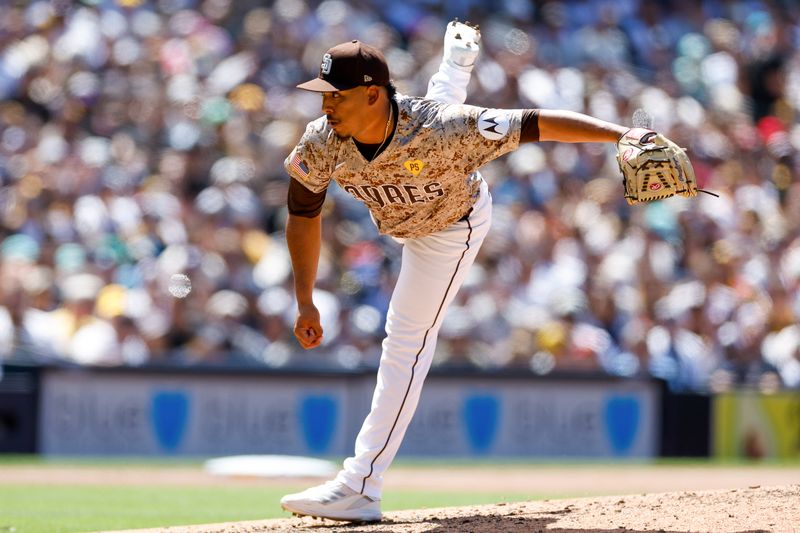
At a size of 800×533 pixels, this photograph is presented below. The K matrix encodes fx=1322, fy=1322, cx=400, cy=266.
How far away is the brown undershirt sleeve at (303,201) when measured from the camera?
5148 mm

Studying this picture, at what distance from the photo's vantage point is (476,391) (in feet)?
36.5

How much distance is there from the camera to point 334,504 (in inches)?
210

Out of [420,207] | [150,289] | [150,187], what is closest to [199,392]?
[150,289]

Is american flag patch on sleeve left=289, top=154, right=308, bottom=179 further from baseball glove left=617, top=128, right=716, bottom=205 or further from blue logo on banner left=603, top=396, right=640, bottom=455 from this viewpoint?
blue logo on banner left=603, top=396, right=640, bottom=455

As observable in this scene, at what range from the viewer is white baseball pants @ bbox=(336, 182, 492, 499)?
5.36m

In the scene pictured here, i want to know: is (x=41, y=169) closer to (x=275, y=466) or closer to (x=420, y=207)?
(x=275, y=466)

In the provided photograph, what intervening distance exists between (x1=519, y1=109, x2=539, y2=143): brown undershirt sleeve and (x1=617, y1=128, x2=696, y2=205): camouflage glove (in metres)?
0.33

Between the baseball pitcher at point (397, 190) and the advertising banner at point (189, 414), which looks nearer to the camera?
the baseball pitcher at point (397, 190)

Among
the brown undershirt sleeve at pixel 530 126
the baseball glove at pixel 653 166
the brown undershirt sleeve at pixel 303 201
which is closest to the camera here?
the baseball glove at pixel 653 166

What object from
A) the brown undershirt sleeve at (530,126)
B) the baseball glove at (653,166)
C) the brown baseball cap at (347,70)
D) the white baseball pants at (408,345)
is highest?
the brown baseball cap at (347,70)

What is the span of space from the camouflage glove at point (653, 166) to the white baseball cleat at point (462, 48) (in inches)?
64.0

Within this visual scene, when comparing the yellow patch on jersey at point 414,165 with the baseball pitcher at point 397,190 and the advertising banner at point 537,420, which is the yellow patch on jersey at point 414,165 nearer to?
the baseball pitcher at point 397,190

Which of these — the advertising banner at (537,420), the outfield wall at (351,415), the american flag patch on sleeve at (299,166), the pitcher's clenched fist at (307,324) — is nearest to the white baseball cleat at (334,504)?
the pitcher's clenched fist at (307,324)

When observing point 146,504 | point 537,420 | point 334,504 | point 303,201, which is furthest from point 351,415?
point 303,201
